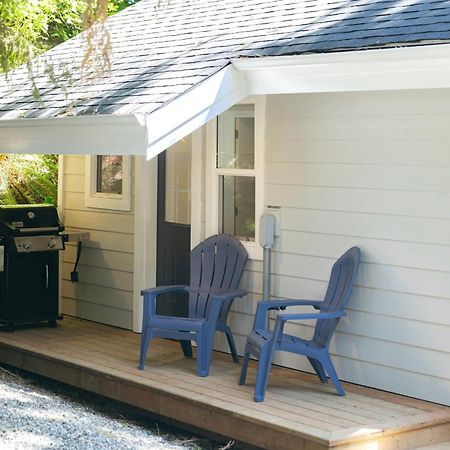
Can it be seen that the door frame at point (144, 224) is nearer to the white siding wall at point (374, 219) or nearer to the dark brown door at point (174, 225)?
the dark brown door at point (174, 225)

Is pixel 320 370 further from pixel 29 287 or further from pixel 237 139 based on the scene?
pixel 29 287

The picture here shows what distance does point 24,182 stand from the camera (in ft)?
42.9

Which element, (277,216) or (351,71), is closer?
(351,71)

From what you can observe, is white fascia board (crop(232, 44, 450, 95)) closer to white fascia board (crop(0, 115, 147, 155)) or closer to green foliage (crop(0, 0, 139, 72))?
white fascia board (crop(0, 115, 147, 155))

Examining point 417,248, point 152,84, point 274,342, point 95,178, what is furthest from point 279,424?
point 95,178

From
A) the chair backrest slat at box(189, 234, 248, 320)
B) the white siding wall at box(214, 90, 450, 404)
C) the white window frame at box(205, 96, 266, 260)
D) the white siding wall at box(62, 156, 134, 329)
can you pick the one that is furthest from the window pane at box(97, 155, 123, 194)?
the white siding wall at box(214, 90, 450, 404)

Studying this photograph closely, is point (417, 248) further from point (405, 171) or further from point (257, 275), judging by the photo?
point (257, 275)

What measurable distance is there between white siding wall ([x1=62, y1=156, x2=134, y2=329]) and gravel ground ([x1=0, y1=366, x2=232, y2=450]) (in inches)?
73.1

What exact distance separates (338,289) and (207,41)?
2284 mm

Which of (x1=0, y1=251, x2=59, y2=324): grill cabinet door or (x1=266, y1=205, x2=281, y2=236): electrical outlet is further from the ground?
(x1=266, y1=205, x2=281, y2=236): electrical outlet

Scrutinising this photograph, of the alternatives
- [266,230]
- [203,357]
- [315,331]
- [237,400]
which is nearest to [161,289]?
[203,357]

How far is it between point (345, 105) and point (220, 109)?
0.86 m

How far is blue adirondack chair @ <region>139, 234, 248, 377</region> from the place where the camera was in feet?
23.2

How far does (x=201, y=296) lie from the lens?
7598mm
